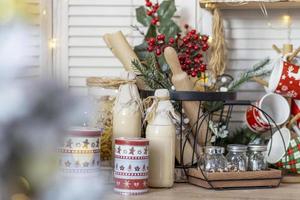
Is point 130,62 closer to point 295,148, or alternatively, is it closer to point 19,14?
point 295,148

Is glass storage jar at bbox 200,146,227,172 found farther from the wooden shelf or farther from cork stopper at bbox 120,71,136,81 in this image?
the wooden shelf

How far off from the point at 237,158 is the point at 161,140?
198 millimetres

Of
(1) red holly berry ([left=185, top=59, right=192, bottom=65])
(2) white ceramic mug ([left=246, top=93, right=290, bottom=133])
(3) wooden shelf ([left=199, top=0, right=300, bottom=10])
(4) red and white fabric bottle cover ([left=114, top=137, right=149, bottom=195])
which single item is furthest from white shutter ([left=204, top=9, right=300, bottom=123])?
(4) red and white fabric bottle cover ([left=114, top=137, right=149, bottom=195])

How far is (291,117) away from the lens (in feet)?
4.94

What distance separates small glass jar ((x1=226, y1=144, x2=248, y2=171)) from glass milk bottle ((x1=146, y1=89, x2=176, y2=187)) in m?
0.14

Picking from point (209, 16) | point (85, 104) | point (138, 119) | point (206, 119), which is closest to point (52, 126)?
point (85, 104)

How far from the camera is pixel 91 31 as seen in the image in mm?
1679

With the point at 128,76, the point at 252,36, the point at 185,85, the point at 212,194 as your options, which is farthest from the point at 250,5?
the point at 212,194

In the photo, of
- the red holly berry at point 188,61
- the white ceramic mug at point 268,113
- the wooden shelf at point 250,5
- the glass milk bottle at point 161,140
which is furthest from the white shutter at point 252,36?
the glass milk bottle at point 161,140

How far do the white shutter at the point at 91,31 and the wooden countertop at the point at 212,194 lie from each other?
55 centimetres

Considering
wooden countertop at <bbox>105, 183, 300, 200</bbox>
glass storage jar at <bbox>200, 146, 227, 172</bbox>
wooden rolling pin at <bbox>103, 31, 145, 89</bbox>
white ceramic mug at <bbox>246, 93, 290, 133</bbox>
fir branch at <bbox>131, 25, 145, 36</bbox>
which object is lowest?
wooden countertop at <bbox>105, 183, 300, 200</bbox>

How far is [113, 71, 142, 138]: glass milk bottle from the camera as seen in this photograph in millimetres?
1263

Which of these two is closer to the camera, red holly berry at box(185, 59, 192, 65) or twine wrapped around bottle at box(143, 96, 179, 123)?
twine wrapped around bottle at box(143, 96, 179, 123)

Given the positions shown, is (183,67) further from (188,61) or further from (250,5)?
(250,5)
